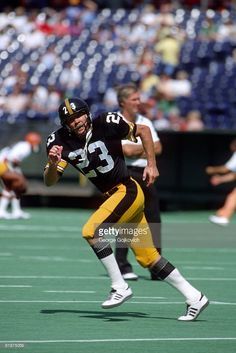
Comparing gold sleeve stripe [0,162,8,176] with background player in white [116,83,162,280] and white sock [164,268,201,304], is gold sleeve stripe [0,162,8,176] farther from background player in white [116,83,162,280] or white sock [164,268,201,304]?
white sock [164,268,201,304]

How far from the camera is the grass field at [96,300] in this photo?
832 centimetres

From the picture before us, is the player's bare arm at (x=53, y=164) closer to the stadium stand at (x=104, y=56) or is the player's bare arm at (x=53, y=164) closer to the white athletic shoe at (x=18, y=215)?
the white athletic shoe at (x=18, y=215)

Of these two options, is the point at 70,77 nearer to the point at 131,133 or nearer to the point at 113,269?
the point at 131,133

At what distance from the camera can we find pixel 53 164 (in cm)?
952

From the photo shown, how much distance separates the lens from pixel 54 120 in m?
23.4

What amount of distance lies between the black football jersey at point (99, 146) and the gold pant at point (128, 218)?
176 mm

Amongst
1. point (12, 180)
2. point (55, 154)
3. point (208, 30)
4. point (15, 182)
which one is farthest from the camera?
point (208, 30)

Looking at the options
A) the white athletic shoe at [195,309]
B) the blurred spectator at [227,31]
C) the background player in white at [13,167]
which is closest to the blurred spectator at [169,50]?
the blurred spectator at [227,31]

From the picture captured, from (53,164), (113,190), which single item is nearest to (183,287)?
(113,190)

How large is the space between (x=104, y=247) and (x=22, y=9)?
2140 centimetres

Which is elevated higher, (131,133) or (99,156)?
(131,133)

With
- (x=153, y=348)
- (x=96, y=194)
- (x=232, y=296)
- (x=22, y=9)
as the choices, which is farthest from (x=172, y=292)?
(x=22, y=9)

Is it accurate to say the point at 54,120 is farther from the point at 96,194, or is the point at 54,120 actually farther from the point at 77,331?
the point at 77,331

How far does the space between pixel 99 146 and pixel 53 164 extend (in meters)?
0.43
